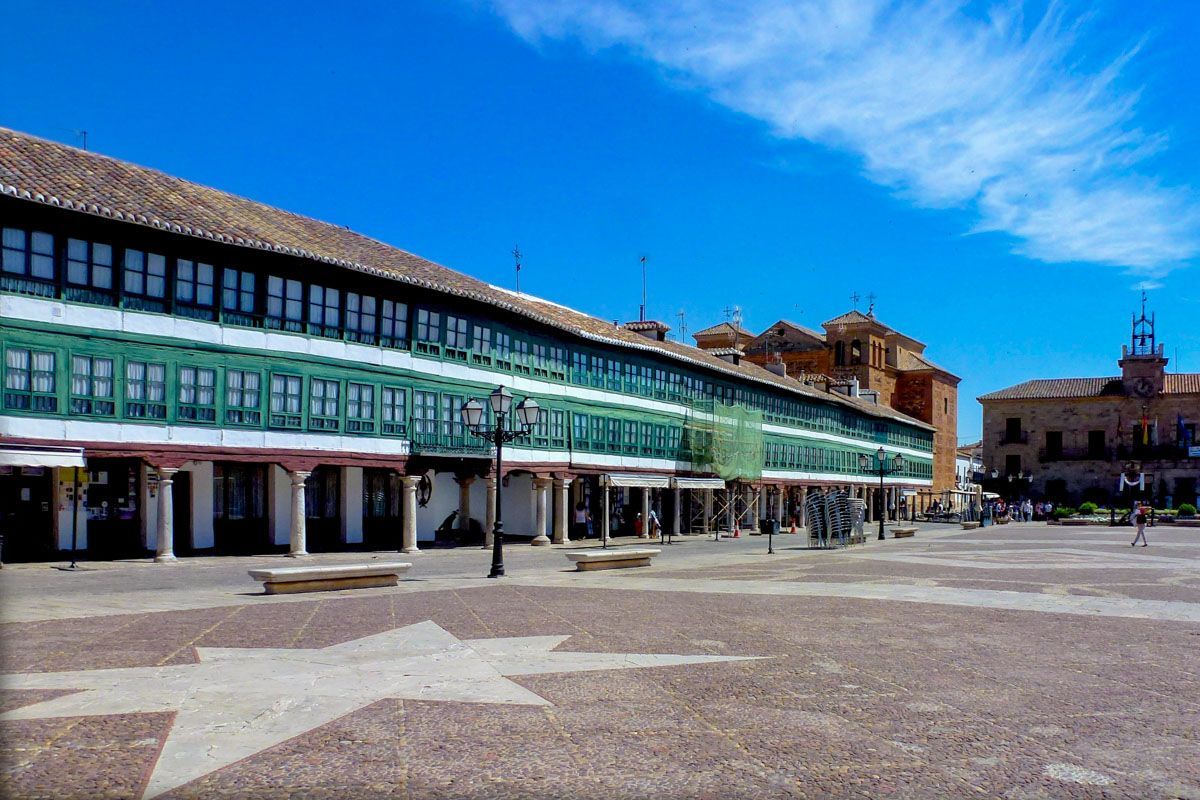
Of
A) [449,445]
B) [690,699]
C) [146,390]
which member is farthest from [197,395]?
[690,699]

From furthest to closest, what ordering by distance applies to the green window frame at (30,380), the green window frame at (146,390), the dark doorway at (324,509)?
the dark doorway at (324,509) < the green window frame at (146,390) < the green window frame at (30,380)

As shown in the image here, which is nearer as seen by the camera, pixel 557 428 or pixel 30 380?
pixel 30 380

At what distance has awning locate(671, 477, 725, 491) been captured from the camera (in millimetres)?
42003

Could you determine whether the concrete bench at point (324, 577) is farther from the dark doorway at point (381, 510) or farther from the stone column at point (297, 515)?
the dark doorway at point (381, 510)

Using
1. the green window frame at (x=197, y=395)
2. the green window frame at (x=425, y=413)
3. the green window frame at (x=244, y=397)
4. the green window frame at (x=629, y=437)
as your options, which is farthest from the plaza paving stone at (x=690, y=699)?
the green window frame at (x=629, y=437)

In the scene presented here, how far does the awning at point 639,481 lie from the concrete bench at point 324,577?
20351 millimetres

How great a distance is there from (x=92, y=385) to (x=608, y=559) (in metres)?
11.9

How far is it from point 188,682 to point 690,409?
37680 mm

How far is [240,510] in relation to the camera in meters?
27.9

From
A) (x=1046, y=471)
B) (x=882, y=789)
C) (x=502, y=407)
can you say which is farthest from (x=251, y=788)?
(x=1046, y=471)

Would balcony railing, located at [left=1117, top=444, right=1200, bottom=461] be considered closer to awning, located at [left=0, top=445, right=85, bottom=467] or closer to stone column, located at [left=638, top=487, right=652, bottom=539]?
stone column, located at [left=638, top=487, right=652, bottom=539]

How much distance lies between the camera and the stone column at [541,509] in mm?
34844

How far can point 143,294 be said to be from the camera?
22.6 m

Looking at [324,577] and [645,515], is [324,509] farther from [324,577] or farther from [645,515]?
[645,515]
